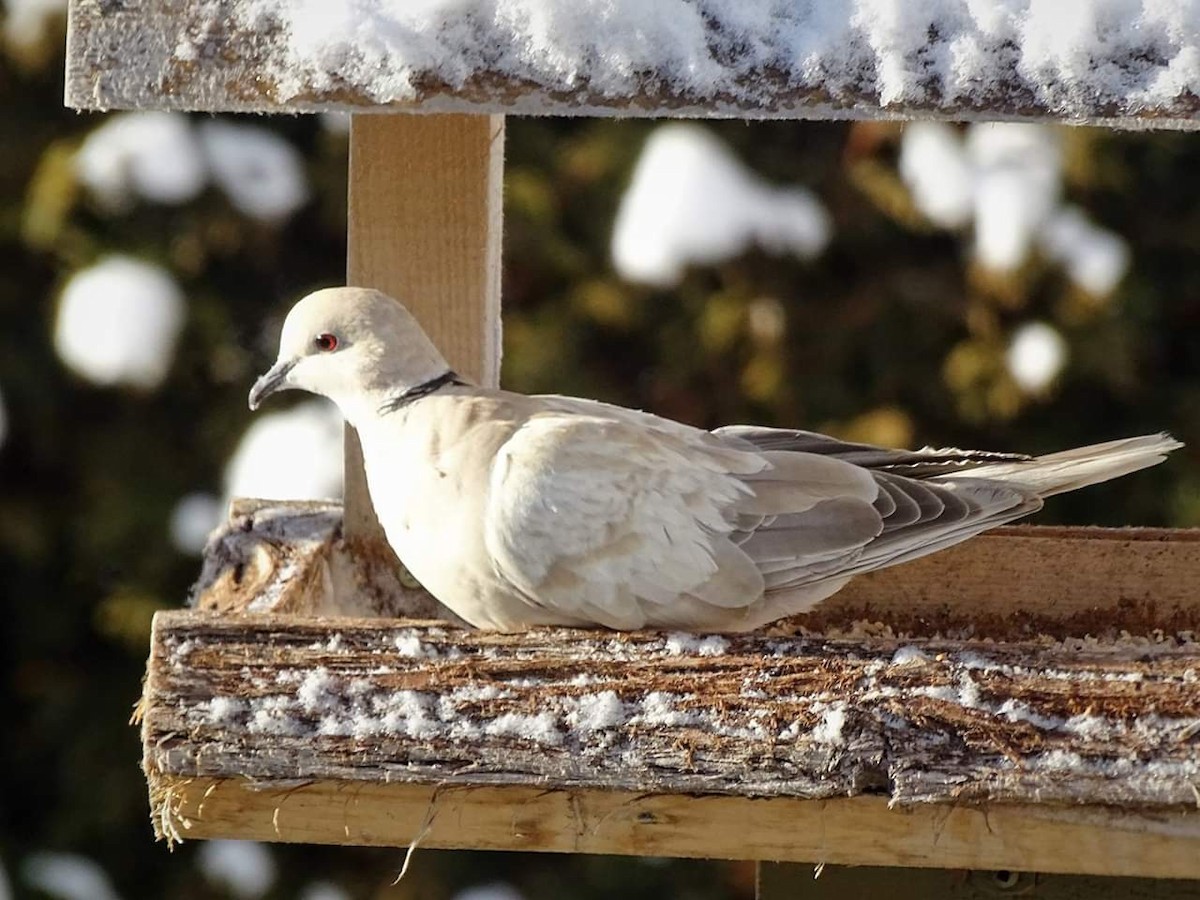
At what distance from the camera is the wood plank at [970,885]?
204cm

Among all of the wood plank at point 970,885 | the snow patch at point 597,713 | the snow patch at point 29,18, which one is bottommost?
the wood plank at point 970,885

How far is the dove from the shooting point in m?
1.92

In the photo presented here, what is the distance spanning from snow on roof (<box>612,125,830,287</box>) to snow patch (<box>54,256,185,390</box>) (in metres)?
1.07

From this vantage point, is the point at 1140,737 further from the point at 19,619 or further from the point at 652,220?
the point at 19,619

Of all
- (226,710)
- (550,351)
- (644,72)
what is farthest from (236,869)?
(644,72)

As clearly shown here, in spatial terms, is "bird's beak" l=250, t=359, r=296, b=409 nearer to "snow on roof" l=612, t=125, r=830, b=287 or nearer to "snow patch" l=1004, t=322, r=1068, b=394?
"snow on roof" l=612, t=125, r=830, b=287

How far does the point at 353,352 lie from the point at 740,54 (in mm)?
706

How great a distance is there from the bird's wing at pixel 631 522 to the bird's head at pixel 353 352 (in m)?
0.20

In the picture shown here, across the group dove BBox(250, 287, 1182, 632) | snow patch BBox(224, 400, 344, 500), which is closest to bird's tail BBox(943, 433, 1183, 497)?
dove BBox(250, 287, 1182, 632)

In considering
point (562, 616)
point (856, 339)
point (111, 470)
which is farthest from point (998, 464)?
point (111, 470)

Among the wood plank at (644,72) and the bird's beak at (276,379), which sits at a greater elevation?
the wood plank at (644,72)

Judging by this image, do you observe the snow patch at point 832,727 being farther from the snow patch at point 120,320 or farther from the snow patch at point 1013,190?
the snow patch at point 120,320

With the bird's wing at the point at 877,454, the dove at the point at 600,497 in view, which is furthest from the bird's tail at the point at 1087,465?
the bird's wing at the point at 877,454

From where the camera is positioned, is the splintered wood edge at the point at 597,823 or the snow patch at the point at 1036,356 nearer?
the splintered wood edge at the point at 597,823
